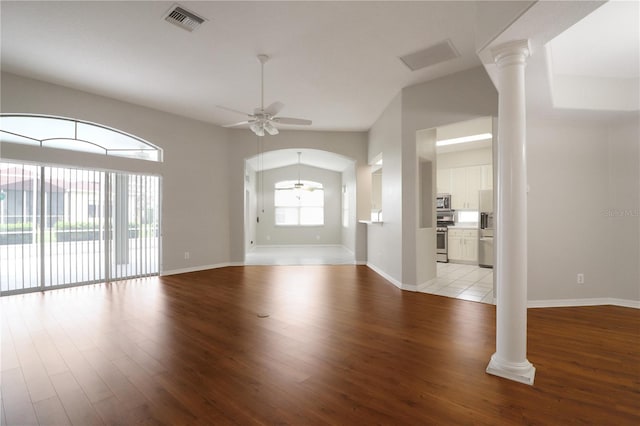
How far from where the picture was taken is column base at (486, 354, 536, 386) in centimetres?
210

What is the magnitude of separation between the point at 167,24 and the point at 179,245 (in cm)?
430

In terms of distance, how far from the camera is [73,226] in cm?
491

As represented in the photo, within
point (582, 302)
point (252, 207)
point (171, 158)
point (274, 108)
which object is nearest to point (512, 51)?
point (274, 108)

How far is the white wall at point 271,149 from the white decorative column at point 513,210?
5.03 metres

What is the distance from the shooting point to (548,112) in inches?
142

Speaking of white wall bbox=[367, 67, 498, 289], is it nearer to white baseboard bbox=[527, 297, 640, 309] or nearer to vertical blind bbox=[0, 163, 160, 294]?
white baseboard bbox=[527, 297, 640, 309]

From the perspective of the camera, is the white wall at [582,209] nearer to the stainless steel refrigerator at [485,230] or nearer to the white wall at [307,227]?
the stainless steel refrigerator at [485,230]

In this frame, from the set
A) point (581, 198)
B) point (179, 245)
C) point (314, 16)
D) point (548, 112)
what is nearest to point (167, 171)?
point (179, 245)

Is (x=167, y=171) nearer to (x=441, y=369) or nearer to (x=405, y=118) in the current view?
(x=405, y=118)

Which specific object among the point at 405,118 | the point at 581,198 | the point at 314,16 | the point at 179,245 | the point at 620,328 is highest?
the point at 314,16

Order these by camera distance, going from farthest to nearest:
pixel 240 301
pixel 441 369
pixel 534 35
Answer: pixel 240 301, pixel 441 369, pixel 534 35

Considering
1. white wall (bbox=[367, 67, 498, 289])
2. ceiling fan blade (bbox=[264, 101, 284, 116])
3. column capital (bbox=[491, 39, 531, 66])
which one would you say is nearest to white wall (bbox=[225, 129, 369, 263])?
white wall (bbox=[367, 67, 498, 289])

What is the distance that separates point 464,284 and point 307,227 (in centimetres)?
704

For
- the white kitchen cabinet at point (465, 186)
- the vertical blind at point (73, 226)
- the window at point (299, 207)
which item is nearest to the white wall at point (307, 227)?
the window at point (299, 207)
